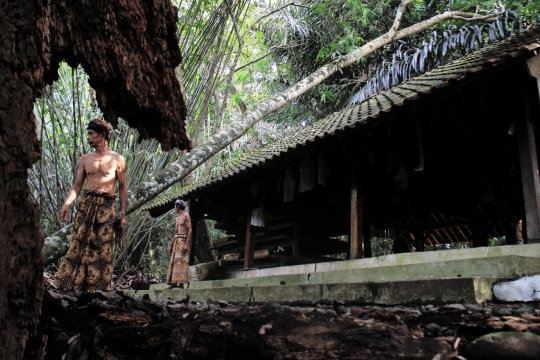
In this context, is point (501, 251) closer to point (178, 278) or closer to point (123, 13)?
point (123, 13)

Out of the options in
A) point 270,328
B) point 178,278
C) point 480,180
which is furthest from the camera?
point 178,278

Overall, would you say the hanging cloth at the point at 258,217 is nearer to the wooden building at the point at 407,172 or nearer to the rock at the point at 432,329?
the wooden building at the point at 407,172

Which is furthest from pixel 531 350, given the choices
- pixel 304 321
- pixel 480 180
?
pixel 480 180

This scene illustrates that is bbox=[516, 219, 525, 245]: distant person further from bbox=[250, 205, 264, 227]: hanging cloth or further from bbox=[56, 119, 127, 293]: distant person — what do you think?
bbox=[56, 119, 127, 293]: distant person

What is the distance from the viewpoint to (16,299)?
1.87 meters

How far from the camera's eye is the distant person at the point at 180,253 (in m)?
8.08

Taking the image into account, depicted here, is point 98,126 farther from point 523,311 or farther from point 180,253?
point 523,311

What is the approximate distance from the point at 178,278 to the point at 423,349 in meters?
6.53

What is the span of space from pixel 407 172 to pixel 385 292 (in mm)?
2578

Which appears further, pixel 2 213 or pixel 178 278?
pixel 178 278

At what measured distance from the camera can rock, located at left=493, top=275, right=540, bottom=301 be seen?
142 inches

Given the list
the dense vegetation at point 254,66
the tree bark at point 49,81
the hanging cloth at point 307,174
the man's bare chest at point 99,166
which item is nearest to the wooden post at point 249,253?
the dense vegetation at point 254,66

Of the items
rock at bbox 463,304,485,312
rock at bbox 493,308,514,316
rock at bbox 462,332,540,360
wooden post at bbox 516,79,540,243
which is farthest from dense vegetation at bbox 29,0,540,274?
rock at bbox 462,332,540,360

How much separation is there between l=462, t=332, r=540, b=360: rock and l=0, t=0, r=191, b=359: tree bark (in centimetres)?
203
